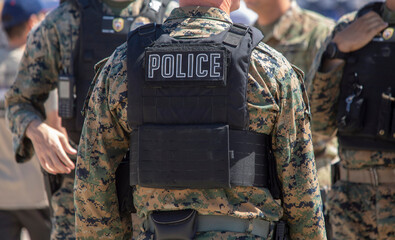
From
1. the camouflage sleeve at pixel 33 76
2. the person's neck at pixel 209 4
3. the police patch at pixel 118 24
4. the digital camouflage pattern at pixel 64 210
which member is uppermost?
the person's neck at pixel 209 4

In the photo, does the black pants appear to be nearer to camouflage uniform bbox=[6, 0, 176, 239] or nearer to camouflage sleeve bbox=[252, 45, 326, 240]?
camouflage uniform bbox=[6, 0, 176, 239]

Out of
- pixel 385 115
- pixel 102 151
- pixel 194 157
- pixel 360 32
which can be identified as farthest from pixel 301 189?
pixel 360 32

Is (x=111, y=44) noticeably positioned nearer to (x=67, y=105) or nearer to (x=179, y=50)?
(x=67, y=105)

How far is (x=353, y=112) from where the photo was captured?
4223 millimetres

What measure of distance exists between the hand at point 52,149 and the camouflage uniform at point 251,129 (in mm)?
659

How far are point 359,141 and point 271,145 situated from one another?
1612 millimetres

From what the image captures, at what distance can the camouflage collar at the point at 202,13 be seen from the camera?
287cm

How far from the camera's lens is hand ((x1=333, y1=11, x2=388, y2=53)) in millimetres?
4230

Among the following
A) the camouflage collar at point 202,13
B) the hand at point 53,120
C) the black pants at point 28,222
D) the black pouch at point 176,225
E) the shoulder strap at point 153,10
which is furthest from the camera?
the black pants at point 28,222

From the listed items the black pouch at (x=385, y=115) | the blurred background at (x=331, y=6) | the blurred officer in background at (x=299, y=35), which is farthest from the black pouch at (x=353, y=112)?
the blurred background at (x=331, y=6)

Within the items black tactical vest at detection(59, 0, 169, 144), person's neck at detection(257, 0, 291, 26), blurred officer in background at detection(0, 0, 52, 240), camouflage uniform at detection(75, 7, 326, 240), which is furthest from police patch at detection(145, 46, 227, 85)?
person's neck at detection(257, 0, 291, 26)

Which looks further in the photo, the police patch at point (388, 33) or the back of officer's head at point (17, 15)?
the back of officer's head at point (17, 15)

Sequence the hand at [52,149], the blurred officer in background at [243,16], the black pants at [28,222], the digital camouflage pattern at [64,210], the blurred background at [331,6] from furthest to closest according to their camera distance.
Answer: the blurred background at [331,6], the blurred officer in background at [243,16], the black pants at [28,222], the digital camouflage pattern at [64,210], the hand at [52,149]

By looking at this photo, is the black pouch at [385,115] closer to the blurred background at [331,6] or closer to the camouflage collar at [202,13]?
the camouflage collar at [202,13]
